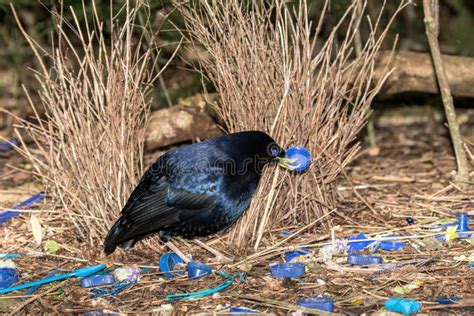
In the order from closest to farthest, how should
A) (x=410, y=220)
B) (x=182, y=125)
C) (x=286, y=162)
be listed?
(x=286, y=162), (x=410, y=220), (x=182, y=125)

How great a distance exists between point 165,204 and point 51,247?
758 mm

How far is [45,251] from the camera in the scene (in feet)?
A: 14.5

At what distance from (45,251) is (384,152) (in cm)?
309

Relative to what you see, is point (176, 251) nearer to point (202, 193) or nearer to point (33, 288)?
point (202, 193)

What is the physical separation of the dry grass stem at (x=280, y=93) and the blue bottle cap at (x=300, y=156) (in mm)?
104

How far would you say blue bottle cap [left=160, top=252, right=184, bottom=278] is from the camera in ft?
13.1

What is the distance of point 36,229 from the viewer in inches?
179

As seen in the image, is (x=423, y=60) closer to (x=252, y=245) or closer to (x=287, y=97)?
(x=287, y=97)

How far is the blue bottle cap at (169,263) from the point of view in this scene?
13.1 ft

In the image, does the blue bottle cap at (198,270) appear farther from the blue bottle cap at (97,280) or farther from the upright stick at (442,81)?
the upright stick at (442,81)

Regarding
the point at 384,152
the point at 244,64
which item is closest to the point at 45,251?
the point at 244,64

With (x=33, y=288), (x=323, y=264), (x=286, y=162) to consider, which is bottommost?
(x=33, y=288)

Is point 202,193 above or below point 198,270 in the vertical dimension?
above

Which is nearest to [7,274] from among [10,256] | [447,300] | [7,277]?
[7,277]
